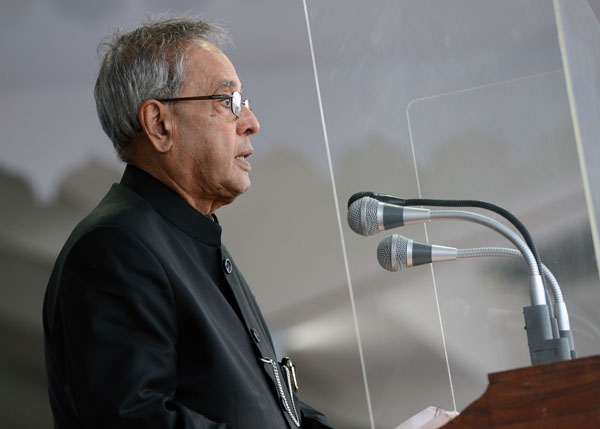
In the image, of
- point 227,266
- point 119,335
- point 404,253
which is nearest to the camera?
point 119,335

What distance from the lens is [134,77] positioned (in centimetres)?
169

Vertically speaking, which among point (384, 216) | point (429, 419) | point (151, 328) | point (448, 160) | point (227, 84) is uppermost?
point (227, 84)

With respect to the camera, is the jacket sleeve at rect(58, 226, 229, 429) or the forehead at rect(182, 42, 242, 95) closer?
the jacket sleeve at rect(58, 226, 229, 429)

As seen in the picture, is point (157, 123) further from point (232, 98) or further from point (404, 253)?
point (404, 253)

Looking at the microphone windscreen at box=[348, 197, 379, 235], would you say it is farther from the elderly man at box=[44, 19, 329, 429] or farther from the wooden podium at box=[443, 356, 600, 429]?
the wooden podium at box=[443, 356, 600, 429]

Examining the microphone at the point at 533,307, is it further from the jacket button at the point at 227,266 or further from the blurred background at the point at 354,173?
the blurred background at the point at 354,173

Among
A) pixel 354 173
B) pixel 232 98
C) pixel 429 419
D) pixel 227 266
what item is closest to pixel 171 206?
pixel 227 266

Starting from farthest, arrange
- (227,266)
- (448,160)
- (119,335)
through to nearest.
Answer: (448,160) → (227,266) → (119,335)

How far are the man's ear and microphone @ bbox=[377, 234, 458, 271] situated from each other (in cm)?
50

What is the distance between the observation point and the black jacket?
50.8 inches

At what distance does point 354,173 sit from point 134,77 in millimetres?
1077

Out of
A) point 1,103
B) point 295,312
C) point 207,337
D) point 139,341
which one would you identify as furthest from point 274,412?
point 1,103

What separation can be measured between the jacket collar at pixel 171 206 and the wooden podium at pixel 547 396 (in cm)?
76

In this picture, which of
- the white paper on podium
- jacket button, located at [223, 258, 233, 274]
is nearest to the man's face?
jacket button, located at [223, 258, 233, 274]
